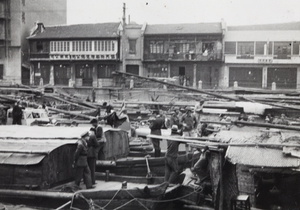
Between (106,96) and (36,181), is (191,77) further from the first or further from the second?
(36,181)

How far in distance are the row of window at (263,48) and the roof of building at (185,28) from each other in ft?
9.04

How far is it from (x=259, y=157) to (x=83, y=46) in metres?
46.5

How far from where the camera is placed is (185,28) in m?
52.3

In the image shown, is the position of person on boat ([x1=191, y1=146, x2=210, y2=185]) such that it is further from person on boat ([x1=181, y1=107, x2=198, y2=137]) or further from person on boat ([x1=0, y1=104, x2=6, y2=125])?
person on boat ([x1=0, y1=104, x2=6, y2=125])

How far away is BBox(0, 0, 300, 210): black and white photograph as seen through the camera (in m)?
9.97

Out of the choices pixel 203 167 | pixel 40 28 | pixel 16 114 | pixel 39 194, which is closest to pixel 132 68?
pixel 40 28

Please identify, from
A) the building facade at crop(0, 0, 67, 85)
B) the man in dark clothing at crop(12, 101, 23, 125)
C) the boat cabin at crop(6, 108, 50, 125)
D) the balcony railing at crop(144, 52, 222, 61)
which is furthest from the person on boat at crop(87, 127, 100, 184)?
the building facade at crop(0, 0, 67, 85)

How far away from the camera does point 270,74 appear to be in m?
49.3

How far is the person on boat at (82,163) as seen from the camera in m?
12.2

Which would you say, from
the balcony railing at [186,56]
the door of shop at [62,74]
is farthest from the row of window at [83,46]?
the balcony railing at [186,56]

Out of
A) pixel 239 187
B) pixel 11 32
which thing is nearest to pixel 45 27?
pixel 11 32

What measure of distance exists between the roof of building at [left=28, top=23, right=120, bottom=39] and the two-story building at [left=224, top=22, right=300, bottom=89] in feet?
50.9

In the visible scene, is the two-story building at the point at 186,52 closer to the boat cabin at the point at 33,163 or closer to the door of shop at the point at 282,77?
the door of shop at the point at 282,77

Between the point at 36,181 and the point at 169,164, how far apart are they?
14.0 ft
